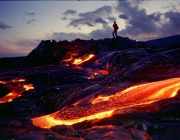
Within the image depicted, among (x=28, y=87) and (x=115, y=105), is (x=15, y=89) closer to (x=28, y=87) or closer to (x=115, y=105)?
(x=28, y=87)

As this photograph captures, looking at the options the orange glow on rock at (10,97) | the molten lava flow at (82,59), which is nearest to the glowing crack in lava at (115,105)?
the orange glow on rock at (10,97)

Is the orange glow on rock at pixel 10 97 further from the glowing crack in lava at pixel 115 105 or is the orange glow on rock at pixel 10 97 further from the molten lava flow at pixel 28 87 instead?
the glowing crack in lava at pixel 115 105

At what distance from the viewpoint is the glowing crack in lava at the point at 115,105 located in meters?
6.29

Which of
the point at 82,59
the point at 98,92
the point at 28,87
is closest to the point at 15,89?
the point at 28,87

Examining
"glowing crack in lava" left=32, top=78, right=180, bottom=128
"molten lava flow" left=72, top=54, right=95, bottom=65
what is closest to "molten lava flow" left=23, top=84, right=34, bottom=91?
"glowing crack in lava" left=32, top=78, right=180, bottom=128

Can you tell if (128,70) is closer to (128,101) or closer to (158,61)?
(158,61)

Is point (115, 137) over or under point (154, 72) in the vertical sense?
under

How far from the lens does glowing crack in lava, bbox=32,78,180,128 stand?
20.6ft

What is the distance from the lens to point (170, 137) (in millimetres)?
4281

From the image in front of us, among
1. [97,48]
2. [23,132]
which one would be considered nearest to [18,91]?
[23,132]

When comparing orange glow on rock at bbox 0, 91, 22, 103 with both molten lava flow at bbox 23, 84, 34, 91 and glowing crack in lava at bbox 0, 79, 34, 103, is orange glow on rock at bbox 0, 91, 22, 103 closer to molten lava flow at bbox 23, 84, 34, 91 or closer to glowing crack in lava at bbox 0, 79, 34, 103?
glowing crack in lava at bbox 0, 79, 34, 103

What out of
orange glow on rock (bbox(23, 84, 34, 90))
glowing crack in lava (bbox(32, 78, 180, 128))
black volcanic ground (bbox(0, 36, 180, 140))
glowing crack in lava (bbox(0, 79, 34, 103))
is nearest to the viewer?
black volcanic ground (bbox(0, 36, 180, 140))

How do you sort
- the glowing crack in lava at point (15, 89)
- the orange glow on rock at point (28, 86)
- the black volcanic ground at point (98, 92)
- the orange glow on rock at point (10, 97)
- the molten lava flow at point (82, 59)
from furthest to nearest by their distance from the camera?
the molten lava flow at point (82, 59) < the orange glow on rock at point (28, 86) < the glowing crack in lava at point (15, 89) < the orange glow on rock at point (10, 97) < the black volcanic ground at point (98, 92)

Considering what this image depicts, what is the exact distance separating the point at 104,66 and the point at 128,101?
11.3 meters
